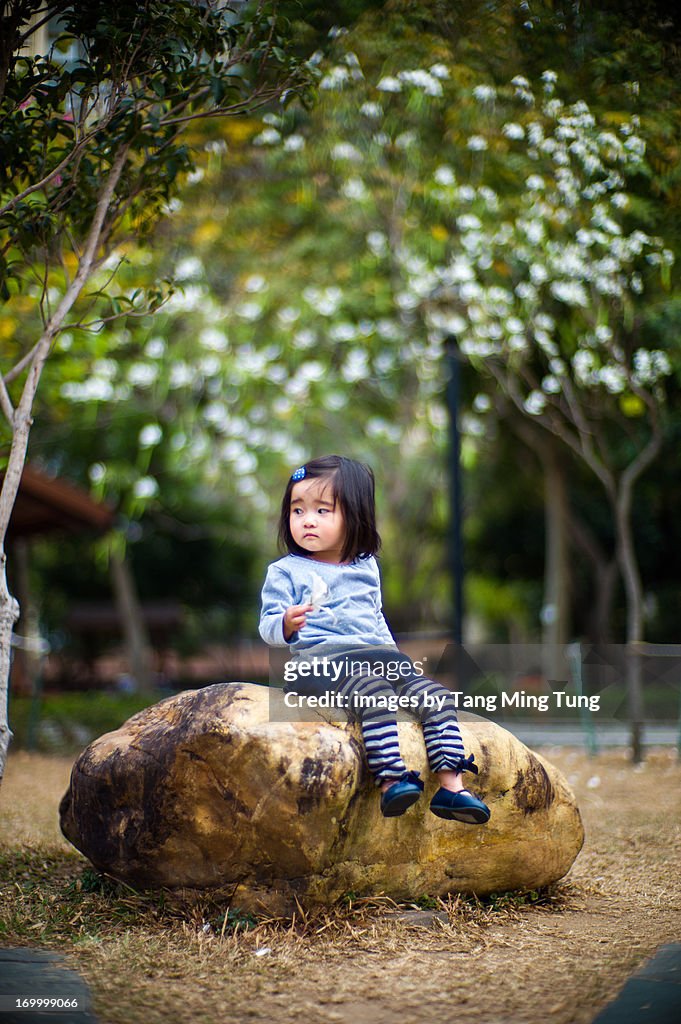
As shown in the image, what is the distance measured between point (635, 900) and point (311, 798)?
65.2 inches

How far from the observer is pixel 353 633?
12.5 ft

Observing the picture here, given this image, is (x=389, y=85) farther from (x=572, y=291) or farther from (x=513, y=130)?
(x=572, y=291)

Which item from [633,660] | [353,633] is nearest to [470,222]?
[633,660]

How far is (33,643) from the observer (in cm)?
1428

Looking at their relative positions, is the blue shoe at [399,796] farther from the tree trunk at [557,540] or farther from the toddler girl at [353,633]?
the tree trunk at [557,540]

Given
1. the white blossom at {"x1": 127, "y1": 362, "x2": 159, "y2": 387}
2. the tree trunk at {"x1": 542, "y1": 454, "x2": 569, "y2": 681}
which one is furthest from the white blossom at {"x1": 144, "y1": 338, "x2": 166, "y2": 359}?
the tree trunk at {"x1": 542, "y1": 454, "x2": 569, "y2": 681}

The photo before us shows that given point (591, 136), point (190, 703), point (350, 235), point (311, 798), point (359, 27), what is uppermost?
point (350, 235)

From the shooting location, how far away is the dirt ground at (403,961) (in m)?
2.89

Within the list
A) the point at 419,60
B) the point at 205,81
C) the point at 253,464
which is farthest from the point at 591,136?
the point at 253,464

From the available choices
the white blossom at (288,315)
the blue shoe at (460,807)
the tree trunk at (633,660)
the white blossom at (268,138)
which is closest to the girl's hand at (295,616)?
the blue shoe at (460,807)

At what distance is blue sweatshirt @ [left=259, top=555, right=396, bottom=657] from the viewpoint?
3773 millimetres

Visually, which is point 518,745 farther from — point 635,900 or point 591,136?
point 591,136

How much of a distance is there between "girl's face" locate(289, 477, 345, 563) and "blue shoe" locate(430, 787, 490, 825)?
3.62 ft

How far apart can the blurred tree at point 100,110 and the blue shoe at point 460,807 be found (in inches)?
69.9
